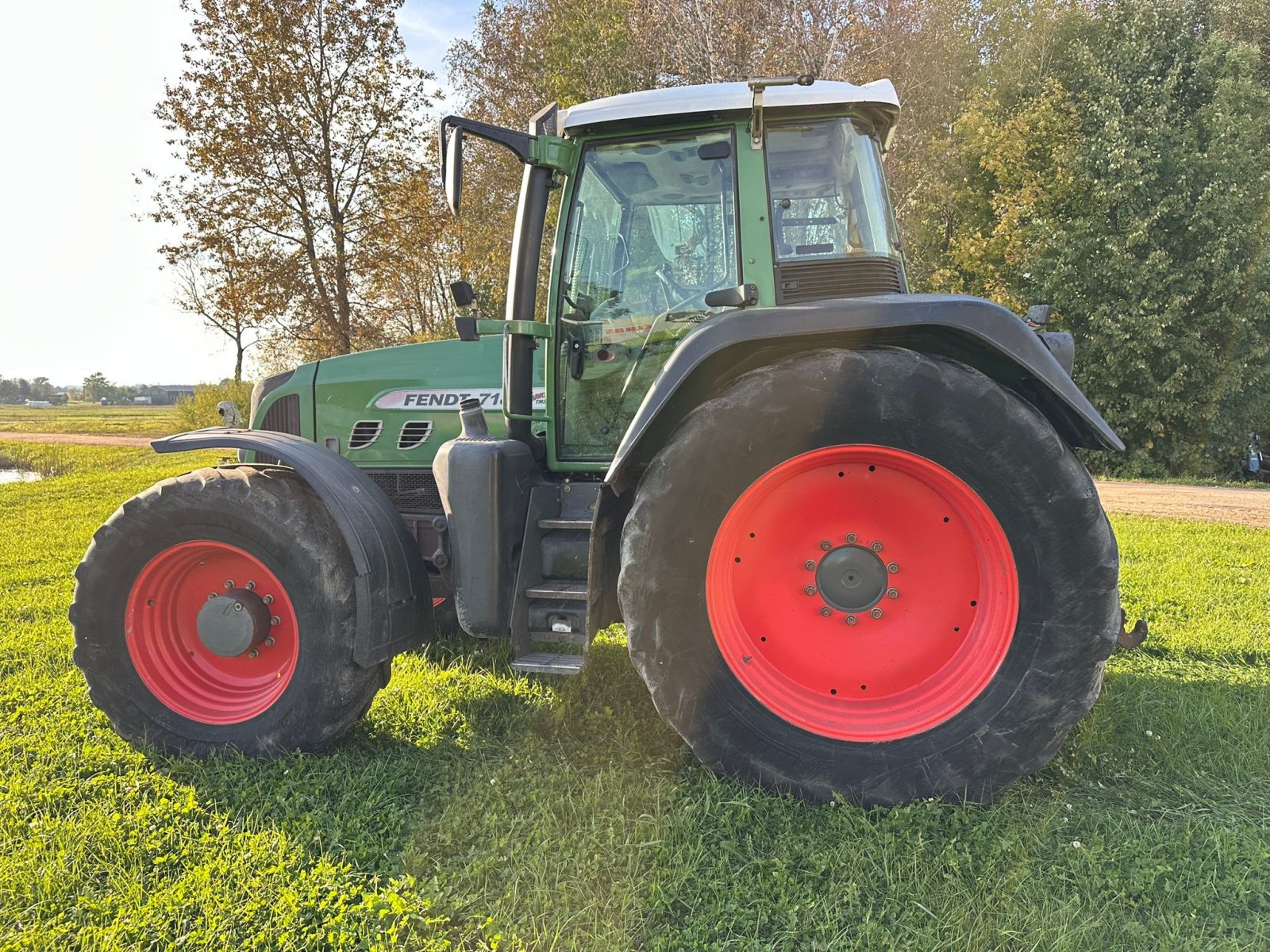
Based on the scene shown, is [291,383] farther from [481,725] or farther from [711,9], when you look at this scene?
[711,9]

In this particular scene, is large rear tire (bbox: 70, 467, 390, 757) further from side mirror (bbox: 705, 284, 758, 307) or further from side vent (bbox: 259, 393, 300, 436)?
side mirror (bbox: 705, 284, 758, 307)

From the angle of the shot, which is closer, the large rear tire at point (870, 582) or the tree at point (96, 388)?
the large rear tire at point (870, 582)

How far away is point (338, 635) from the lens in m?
2.74

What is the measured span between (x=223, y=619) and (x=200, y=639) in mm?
228

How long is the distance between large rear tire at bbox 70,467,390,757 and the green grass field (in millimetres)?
166

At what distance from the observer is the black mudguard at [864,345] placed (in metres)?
→ 2.31

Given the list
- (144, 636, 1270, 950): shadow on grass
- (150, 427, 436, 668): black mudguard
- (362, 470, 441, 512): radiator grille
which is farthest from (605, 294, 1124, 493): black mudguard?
(362, 470, 441, 512): radiator grille

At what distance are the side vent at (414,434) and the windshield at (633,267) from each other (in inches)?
32.8

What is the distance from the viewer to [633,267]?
2.99 m

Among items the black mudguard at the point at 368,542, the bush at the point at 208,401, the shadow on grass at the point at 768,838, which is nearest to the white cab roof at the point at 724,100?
the black mudguard at the point at 368,542

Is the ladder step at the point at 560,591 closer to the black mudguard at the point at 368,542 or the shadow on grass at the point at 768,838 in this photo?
the black mudguard at the point at 368,542

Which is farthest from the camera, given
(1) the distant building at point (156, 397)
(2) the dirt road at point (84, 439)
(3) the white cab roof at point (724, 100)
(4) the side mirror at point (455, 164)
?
(1) the distant building at point (156, 397)

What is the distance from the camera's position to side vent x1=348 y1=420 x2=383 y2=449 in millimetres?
3668

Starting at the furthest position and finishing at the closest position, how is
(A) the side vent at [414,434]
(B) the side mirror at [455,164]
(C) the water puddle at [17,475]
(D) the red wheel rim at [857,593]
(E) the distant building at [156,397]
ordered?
(E) the distant building at [156,397] → (C) the water puddle at [17,475] → (A) the side vent at [414,434] → (B) the side mirror at [455,164] → (D) the red wheel rim at [857,593]
